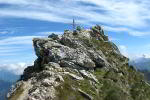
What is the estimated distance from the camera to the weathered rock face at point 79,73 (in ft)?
390

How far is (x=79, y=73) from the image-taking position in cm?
13962

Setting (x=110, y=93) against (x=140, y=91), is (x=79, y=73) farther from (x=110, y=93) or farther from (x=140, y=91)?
(x=140, y=91)

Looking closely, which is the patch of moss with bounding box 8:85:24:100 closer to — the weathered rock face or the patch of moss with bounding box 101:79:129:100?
the weathered rock face

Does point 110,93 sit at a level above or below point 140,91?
above

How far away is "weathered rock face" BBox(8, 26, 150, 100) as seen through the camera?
11900 cm

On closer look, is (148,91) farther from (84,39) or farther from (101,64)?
(84,39)

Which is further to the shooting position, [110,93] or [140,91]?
[140,91]

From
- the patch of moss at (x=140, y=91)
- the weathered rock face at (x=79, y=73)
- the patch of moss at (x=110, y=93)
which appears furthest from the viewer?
the patch of moss at (x=140, y=91)

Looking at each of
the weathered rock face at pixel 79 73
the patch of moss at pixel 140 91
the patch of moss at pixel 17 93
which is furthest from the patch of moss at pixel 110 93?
the patch of moss at pixel 17 93

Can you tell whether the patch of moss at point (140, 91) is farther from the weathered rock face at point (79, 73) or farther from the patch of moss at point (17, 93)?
the patch of moss at point (17, 93)

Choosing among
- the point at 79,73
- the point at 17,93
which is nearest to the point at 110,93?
the point at 79,73

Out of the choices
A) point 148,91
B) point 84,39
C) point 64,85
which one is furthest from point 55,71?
point 148,91

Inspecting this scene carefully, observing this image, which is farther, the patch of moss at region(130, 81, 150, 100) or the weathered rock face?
the patch of moss at region(130, 81, 150, 100)

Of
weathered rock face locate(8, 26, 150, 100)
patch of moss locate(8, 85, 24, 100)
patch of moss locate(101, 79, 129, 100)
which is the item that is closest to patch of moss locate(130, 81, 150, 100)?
weathered rock face locate(8, 26, 150, 100)
